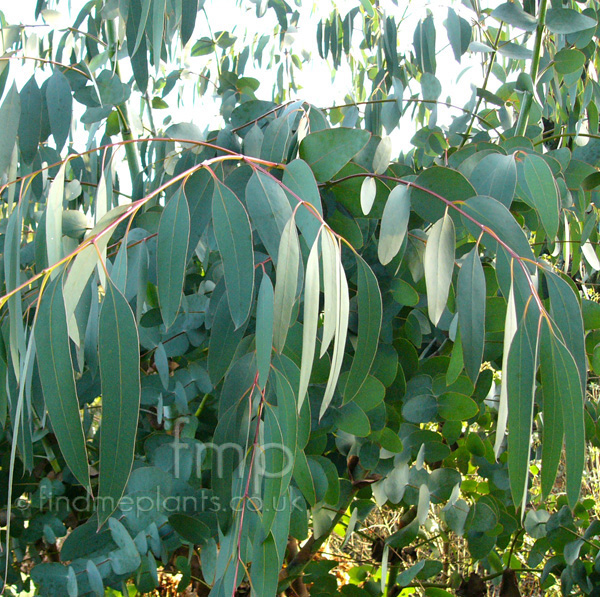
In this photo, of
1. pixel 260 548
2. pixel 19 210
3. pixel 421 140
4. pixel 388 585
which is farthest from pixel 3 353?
pixel 388 585

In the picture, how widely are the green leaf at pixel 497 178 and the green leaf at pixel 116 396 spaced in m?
0.33

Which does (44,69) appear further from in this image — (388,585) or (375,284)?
(388,585)

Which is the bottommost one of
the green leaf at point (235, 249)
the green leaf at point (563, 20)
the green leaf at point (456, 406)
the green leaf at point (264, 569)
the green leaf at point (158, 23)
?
the green leaf at point (264, 569)

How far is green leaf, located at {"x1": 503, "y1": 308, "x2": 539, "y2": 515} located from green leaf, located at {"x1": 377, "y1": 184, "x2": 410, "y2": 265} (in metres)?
0.12

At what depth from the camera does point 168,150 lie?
85cm

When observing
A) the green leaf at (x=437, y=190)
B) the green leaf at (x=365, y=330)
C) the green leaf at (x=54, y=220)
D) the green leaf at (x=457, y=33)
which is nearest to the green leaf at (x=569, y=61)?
the green leaf at (x=457, y=33)

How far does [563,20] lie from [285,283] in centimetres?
45

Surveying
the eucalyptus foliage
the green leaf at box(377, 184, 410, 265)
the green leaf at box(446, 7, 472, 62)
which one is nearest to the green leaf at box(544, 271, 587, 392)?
the eucalyptus foliage

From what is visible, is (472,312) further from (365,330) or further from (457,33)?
(457,33)

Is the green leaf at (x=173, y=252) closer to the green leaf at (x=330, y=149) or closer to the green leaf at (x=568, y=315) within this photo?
the green leaf at (x=330, y=149)

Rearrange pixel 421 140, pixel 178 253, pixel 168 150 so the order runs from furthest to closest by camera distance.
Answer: pixel 168 150
pixel 421 140
pixel 178 253

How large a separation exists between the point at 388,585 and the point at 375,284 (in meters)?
0.63

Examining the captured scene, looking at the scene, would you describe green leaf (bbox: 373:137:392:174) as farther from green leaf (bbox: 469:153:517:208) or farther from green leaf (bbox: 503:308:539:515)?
green leaf (bbox: 503:308:539:515)

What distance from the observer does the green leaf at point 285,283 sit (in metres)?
0.39
